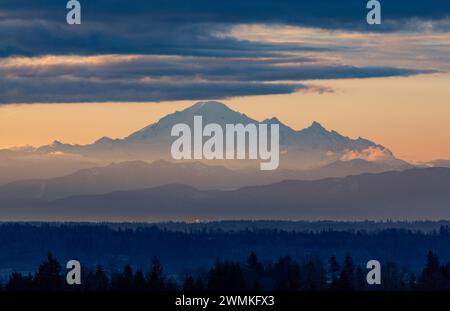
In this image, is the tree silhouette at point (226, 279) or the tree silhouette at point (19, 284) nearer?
the tree silhouette at point (226, 279)

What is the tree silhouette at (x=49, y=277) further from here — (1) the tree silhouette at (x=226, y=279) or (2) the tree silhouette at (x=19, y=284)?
(1) the tree silhouette at (x=226, y=279)

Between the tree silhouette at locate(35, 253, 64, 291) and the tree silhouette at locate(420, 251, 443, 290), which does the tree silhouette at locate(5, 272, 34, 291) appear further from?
the tree silhouette at locate(420, 251, 443, 290)

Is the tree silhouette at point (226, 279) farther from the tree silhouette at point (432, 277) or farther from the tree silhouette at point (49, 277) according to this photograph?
the tree silhouette at point (432, 277)

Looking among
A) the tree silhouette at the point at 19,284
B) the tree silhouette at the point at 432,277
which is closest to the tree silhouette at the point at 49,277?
the tree silhouette at the point at 19,284

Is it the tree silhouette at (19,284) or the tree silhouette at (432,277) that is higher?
the tree silhouette at (432,277)

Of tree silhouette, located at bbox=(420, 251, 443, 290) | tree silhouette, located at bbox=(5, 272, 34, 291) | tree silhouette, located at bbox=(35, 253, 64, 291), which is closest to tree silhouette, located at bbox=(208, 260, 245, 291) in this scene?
tree silhouette, located at bbox=(35, 253, 64, 291)

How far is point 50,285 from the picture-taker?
15400 centimetres

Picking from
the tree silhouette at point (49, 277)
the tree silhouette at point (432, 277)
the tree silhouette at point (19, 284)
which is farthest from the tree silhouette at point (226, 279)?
the tree silhouette at point (432, 277)

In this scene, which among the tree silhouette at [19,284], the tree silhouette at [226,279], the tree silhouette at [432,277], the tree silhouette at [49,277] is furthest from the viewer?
the tree silhouette at [432,277]

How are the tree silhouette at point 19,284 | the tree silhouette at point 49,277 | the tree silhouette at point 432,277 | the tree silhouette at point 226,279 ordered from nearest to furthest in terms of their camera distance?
the tree silhouette at point 226,279, the tree silhouette at point 19,284, the tree silhouette at point 49,277, the tree silhouette at point 432,277
